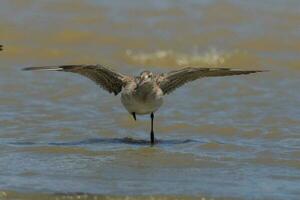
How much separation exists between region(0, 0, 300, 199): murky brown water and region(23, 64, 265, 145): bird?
0.38m

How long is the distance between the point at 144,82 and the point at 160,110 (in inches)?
52.5

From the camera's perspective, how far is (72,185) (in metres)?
8.12

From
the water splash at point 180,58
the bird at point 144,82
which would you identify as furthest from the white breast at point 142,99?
the water splash at point 180,58

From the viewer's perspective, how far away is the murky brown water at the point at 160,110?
8422 mm

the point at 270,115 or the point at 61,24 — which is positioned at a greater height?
the point at 61,24

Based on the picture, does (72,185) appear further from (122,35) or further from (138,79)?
(122,35)

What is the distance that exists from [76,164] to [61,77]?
4192 millimetres

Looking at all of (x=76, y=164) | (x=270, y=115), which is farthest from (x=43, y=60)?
(x=76, y=164)

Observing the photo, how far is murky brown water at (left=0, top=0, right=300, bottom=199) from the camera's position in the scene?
27.6ft

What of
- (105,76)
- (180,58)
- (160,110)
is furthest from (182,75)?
(180,58)

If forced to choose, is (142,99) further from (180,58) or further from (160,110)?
(180,58)

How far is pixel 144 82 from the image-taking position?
10586 mm

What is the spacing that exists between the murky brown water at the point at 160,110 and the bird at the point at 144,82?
381 millimetres

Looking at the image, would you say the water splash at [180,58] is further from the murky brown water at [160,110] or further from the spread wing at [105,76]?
the spread wing at [105,76]
